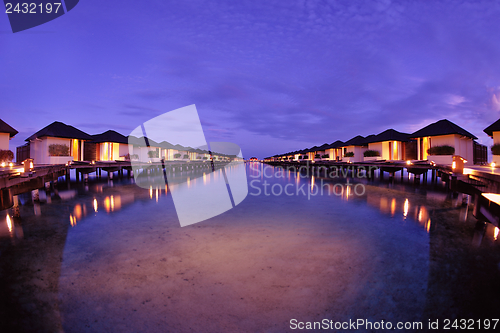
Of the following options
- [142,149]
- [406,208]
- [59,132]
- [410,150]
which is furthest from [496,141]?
[142,149]

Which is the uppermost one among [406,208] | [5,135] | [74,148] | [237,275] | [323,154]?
[5,135]

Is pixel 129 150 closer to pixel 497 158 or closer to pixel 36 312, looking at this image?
pixel 36 312

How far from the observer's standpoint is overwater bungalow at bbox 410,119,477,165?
789 inches

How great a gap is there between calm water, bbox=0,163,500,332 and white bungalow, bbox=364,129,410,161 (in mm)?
22133

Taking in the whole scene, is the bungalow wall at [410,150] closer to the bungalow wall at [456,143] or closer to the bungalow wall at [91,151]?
the bungalow wall at [456,143]

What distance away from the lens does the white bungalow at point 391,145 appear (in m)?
26.7

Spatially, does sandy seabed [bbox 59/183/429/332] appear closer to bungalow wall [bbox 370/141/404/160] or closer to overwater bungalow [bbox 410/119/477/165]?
overwater bungalow [bbox 410/119/477/165]

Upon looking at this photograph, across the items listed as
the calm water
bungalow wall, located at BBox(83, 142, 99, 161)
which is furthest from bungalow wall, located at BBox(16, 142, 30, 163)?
the calm water

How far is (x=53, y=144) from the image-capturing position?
22.0 meters

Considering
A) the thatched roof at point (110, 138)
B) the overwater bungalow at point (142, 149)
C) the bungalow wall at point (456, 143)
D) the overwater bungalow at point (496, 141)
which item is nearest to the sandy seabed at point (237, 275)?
the overwater bungalow at point (496, 141)

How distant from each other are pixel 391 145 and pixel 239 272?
3002cm

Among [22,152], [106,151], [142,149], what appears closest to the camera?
[22,152]

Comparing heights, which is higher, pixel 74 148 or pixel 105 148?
pixel 105 148

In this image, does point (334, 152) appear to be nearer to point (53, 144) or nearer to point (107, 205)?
point (53, 144)
